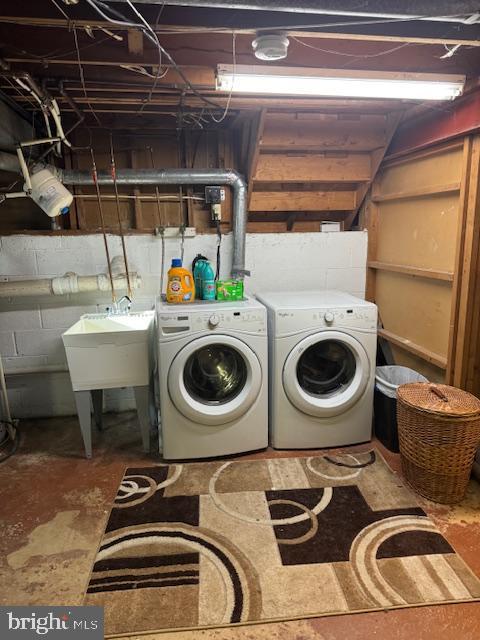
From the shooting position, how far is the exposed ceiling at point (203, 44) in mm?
1485

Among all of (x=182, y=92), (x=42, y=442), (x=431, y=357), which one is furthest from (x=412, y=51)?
(x=42, y=442)

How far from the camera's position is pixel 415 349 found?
2898mm

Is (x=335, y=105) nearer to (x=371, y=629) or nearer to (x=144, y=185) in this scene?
(x=144, y=185)

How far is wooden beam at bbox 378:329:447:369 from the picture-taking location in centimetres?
264

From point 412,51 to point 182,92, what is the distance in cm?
119

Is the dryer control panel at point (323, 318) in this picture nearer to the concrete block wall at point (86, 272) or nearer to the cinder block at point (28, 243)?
the concrete block wall at point (86, 272)

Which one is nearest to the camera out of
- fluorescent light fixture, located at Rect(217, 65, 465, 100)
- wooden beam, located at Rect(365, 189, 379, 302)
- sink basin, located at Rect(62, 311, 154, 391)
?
fluorescent light fixture, located at Rect(217, 65, 465, 100)

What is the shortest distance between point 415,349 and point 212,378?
1443 mm

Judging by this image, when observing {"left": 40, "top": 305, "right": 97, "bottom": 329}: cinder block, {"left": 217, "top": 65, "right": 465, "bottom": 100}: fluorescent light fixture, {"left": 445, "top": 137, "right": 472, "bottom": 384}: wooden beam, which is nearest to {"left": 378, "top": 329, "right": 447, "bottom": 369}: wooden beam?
{"left": 445, "top": 137, "right": 472, "bottom": 384}: wooden beam

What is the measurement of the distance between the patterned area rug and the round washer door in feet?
1.30

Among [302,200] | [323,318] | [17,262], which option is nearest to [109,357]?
[17,262]

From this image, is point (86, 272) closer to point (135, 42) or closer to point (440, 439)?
point (135, 42)

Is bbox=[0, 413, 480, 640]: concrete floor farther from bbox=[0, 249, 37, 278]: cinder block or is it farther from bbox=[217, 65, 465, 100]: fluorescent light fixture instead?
bbox=[217, 65, 465, 100]: fluorescent light fixture

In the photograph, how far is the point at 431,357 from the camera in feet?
8.91
